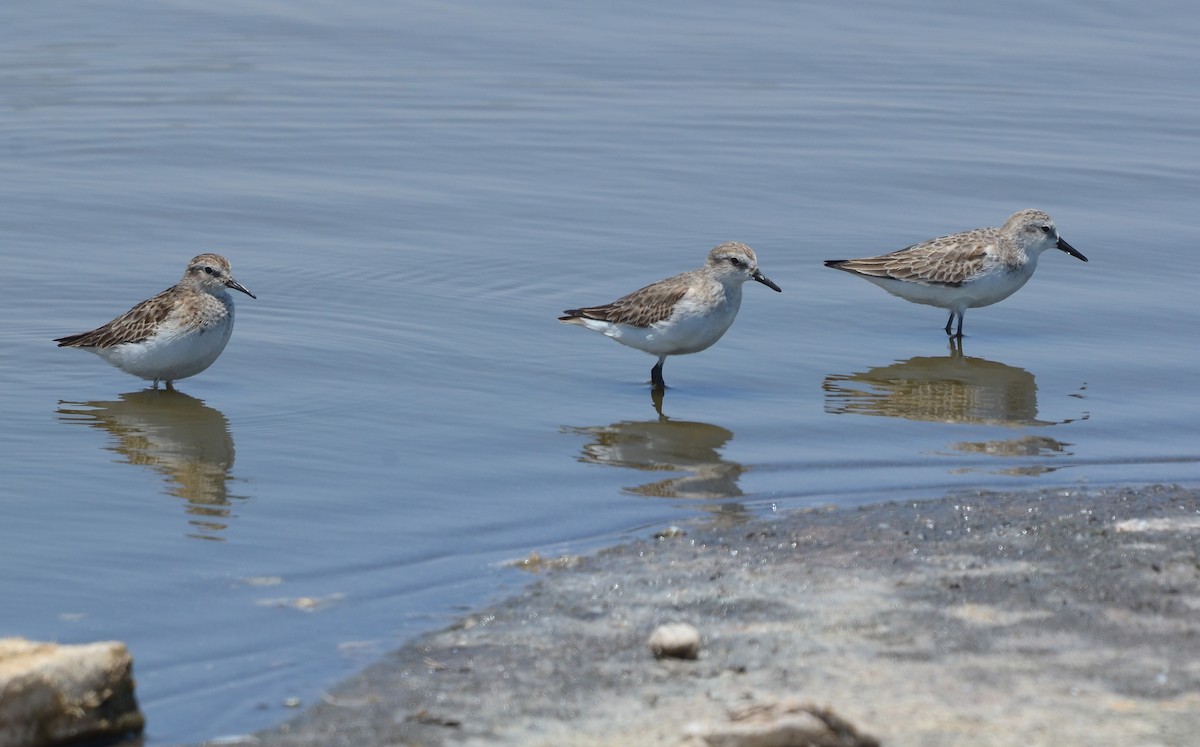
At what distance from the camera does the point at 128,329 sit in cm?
1247

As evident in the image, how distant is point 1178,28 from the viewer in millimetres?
27953

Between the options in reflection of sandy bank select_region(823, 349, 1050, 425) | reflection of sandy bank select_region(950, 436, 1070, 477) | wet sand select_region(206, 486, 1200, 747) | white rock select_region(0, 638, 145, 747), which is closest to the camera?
white rock select_region(0, 638, 145, 747)

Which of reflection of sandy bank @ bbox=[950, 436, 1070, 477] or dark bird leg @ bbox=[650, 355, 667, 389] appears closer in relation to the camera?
reflection of sandy bank @ bbox=[950, 436, 1070, 477]

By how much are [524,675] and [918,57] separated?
20890 mm

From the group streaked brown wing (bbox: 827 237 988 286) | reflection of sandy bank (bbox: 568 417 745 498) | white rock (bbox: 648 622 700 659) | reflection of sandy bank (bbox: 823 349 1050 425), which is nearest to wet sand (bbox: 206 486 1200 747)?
white rock (bbox: 648 622 700 659)

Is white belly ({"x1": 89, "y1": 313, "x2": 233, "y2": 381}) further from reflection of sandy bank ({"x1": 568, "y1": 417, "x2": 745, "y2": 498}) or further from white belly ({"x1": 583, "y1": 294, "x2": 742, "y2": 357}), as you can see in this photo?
white belly ({"x1": 583, "y1": 294, "x2": 742, "y2": 357})

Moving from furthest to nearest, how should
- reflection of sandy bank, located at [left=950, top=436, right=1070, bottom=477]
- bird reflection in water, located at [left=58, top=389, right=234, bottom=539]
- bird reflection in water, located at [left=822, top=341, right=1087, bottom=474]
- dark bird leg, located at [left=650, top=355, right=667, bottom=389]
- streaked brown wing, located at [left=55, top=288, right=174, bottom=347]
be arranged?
dark bird leg, located at [left=650, top=355, right=667, bottom=389]
streaked brown wing, located at [left=55, top=288, right=174, bottom=347]
bird reflection in water, located at [left=822, top=341, right=1087, bottom=474]
reflection of sandy bank, located at [left=950, top=436, right=1070, bottom=477]
bird reflection in water, located at [left=58, top=389, right=234, bottom=539]

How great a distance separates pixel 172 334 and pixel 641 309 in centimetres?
357

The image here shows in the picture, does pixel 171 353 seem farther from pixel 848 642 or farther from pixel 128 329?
pixel 848 642

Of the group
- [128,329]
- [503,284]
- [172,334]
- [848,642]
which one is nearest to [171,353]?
[172,334]

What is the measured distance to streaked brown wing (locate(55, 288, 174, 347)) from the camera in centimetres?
1240

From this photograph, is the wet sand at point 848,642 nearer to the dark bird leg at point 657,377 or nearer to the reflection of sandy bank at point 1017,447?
the reflection of sandy bank at point 1017,447

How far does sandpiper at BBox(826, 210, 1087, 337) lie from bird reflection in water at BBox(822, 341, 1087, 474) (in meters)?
0.95

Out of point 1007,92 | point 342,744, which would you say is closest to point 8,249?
point 342,744
